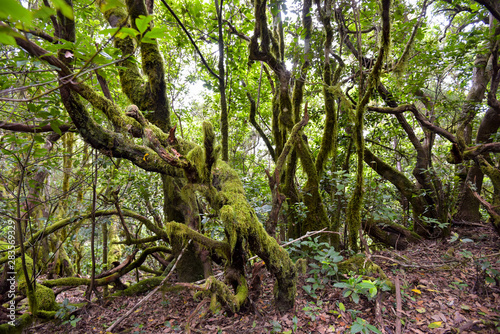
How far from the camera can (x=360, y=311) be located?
267 cm

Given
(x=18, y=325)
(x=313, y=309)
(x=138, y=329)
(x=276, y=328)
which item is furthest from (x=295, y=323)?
(x=18, y=325)

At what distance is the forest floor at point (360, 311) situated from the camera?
2514mm

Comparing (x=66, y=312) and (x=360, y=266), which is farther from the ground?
(x=360, y=266)

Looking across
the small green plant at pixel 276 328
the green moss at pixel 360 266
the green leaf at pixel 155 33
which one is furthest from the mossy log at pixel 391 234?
the green leaf at pixel 155 33

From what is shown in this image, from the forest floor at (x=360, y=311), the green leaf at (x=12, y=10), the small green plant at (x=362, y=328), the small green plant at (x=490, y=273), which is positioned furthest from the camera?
the small green plant at (x=490, y=273)

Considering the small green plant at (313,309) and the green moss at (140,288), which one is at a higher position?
the small green plant at (313,309)

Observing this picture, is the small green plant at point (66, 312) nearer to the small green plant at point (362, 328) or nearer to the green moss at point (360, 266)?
the small green plant at point (362, 328)

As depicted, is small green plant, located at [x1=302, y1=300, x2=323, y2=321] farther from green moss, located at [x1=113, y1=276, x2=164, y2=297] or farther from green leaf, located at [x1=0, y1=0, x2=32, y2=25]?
green leaf, located at [x1=0, y1=0, x2=32, y2=25]

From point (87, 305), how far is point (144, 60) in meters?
4.00

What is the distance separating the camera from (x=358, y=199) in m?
3.79

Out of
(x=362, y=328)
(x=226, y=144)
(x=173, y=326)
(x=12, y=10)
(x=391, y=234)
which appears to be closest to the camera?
(x=12, y=10)

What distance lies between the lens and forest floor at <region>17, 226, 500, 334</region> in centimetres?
251

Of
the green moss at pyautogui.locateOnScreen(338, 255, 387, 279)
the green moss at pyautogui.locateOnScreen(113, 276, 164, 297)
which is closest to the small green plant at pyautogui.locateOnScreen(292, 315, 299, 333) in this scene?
the green moss at pyautogui.locateOnScreen(338, 255, 387, 279)

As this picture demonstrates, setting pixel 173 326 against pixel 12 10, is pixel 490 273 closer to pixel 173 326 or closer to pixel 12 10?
pixel 173 326
